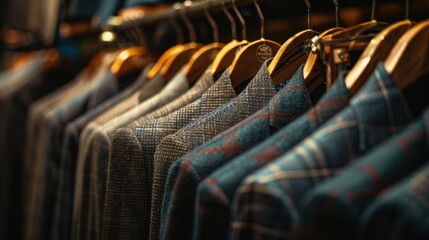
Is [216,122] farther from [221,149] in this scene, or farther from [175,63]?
[175,63]

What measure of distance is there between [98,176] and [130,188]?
14 cm

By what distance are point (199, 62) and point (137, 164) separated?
24 centimetres

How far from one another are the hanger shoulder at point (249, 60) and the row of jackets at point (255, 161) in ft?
0.09

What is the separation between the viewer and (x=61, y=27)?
2254 mm

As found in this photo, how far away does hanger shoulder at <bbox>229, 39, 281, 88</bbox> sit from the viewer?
2.94ft

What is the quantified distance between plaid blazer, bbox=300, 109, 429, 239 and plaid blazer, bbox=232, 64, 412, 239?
0.03m

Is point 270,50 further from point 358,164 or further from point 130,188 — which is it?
point 358,164

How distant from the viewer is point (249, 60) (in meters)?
0.91

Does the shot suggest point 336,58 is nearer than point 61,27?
Yes

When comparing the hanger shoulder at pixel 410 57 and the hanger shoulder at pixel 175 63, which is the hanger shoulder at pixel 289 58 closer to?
the hanger shoulder at pixel 410 57

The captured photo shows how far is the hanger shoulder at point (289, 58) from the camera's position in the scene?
0.82 meters

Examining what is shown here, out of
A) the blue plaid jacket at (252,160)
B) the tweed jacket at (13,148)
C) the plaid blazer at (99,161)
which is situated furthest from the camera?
the tweed jacket at (13,148)

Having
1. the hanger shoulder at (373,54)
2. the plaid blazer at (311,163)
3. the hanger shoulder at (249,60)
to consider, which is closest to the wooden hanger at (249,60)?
the hanger shoulder at (249,60)

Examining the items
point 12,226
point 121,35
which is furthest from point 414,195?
point 12,226
